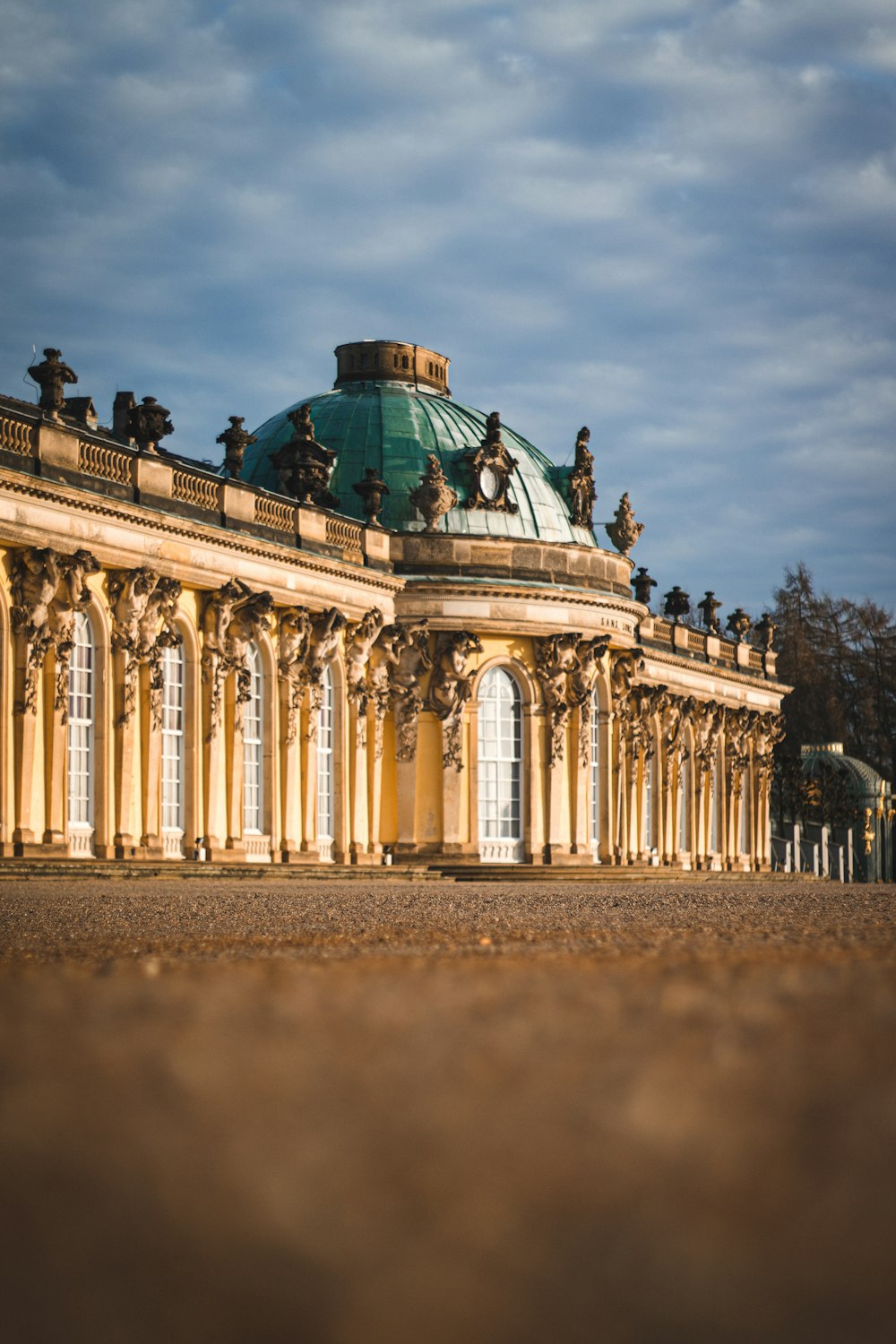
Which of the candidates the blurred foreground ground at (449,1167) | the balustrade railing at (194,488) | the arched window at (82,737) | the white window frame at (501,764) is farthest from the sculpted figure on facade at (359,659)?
the blurred foreground ground at (449,1167)

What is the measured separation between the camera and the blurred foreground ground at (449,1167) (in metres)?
1.13

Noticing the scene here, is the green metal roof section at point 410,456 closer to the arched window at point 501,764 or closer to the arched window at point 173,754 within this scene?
the arched window at point 501,764

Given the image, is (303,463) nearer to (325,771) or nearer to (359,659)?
(359,659)

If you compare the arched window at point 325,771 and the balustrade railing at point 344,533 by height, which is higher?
the balustrade railing at point 344,533

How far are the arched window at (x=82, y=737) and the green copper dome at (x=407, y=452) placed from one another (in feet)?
44.1

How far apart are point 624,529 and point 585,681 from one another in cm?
744

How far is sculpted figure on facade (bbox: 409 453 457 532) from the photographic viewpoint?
152 feet

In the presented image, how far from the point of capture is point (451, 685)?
45.7 m

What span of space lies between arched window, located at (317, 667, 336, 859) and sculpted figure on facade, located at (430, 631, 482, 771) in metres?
3.65

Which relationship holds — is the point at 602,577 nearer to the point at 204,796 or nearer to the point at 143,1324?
the point at 204,796

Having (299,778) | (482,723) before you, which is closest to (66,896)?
(299,778)

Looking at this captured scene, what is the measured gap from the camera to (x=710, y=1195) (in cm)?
133

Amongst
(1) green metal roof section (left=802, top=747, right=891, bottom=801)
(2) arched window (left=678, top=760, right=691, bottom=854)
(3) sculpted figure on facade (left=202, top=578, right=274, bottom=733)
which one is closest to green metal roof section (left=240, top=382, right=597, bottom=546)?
(3) sculpted figure on facade (left=202, top=578, right=274, bottom=733)

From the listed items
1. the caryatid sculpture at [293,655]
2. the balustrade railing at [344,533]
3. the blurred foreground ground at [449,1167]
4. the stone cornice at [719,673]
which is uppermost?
the balustrade railing at [344,533]
